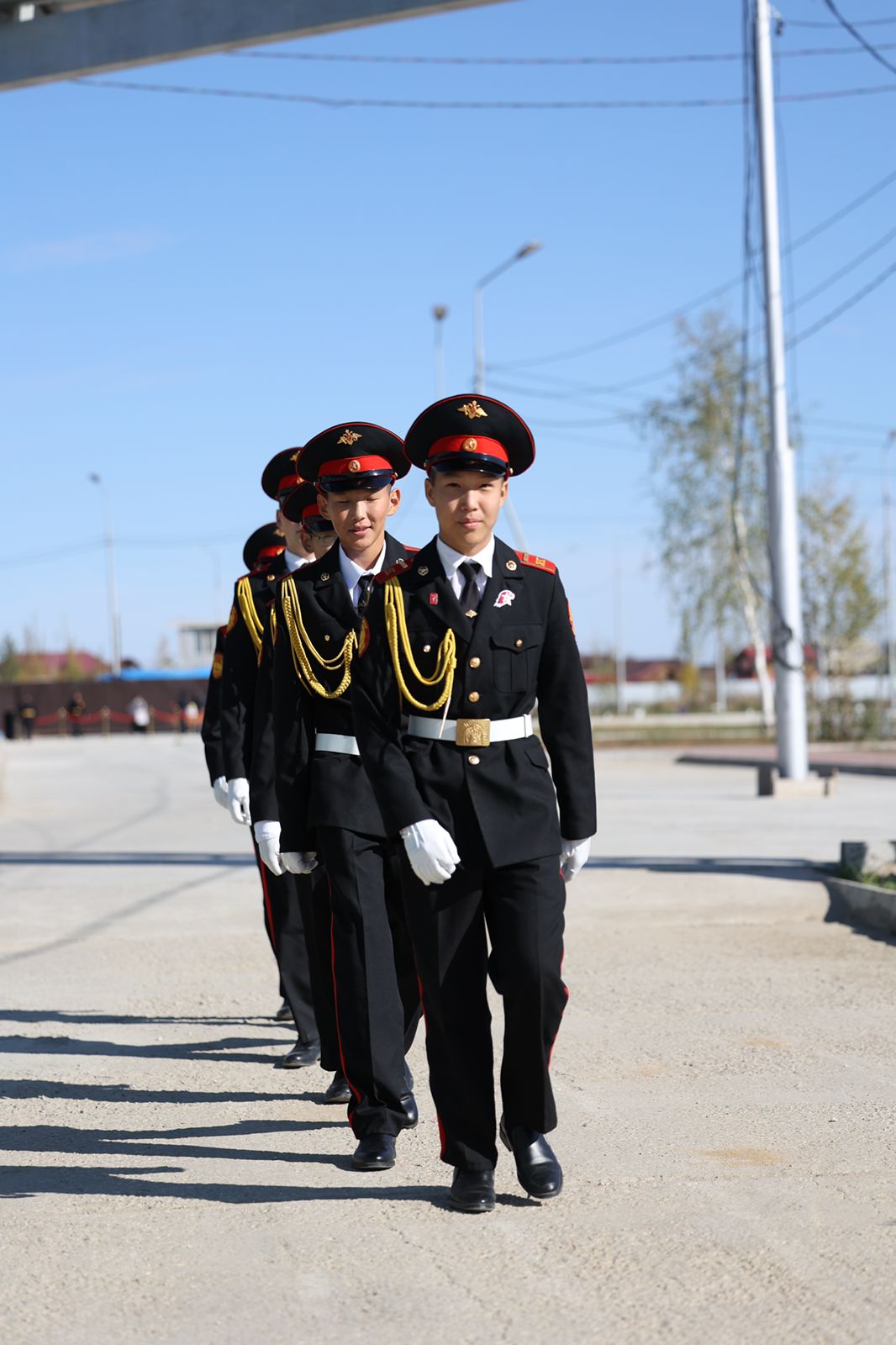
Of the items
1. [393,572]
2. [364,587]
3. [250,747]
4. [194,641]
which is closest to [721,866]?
[250,747]

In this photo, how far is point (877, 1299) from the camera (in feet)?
11.5

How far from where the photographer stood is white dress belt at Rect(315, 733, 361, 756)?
5.04 m

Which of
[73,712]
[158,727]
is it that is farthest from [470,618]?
[158,727]

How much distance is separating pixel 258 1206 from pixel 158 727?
202 feet

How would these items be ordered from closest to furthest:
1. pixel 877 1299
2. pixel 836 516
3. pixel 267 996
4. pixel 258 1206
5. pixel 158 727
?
1. pixel 877 1299
2. pixel 258 1206
3. pixel 267 996
4. pixel 836 516
5. pixel 158 727

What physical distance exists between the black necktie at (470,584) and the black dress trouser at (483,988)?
2.13ft

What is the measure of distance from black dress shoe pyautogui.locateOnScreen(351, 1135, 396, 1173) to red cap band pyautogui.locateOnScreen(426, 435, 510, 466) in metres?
1.91

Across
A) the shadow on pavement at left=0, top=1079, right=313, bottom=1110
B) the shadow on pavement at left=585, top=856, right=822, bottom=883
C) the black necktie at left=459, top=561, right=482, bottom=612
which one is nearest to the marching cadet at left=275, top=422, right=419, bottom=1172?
the black necktie at left=459, top=561, right=482, bottom=612

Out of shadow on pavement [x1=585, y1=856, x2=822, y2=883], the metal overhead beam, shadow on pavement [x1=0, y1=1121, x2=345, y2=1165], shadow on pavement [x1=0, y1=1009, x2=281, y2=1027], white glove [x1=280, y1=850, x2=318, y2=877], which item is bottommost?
shadow on pavement [x1=0, y1=1009, x2=281, y2=1027]

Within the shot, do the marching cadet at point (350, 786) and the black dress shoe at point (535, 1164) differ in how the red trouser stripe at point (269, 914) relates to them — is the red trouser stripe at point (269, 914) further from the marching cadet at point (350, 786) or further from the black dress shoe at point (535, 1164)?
the black dress shoe at point (535, 1164)

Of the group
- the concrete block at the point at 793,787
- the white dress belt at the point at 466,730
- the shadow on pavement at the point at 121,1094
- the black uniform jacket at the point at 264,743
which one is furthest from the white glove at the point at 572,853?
the concrete block at the point at 793,787

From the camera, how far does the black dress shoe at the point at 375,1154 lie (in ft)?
15.3

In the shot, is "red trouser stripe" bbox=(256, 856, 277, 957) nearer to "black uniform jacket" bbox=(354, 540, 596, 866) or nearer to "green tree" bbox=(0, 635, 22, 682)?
"black uniform jacket" bbox=(354, 540, 596, 866)

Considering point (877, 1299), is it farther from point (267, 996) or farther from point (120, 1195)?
point (267, 996)
